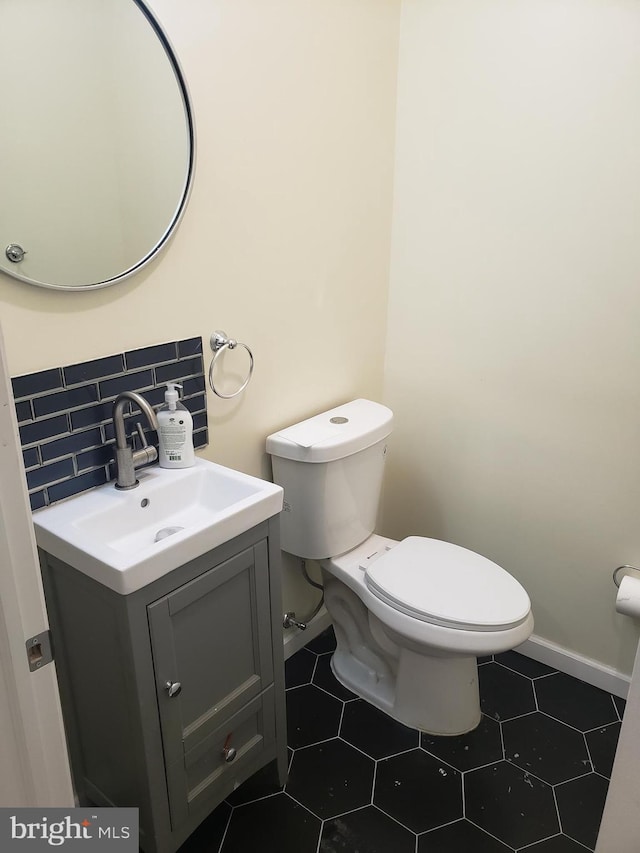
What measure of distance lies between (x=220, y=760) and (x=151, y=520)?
564 mm

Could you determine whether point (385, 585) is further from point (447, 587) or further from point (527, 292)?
point (527, 292)

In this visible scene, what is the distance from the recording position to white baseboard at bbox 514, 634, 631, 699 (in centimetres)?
199

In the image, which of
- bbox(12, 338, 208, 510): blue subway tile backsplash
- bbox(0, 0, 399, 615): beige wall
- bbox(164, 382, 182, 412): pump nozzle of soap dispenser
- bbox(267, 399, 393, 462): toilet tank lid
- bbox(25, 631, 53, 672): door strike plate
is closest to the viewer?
bbox(25, 631, 53, 672): door strike plate

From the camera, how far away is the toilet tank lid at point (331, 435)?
1.75 meters

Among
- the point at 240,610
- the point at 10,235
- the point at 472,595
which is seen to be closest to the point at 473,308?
the point at 472,595

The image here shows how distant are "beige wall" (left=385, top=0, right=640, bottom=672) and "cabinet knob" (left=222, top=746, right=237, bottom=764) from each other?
3.51 feet

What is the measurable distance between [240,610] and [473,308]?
1.16m

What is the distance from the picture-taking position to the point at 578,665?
2053 millimetres

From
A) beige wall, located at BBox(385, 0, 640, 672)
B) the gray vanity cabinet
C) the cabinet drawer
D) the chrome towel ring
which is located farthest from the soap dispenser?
beige wall, located at BBox(385, 0, 640, 672)

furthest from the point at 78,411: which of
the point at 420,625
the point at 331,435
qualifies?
the point at 420,625

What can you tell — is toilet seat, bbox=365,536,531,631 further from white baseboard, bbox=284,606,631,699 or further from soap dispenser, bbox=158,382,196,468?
soap dispenser, bbox=158,382,196,468

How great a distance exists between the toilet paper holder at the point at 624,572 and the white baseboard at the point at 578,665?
0.96 ft

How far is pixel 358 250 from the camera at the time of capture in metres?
2.01

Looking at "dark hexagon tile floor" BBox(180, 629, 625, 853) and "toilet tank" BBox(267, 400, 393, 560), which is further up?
"toilet tank" BBox(267, 400, 393, 560)
